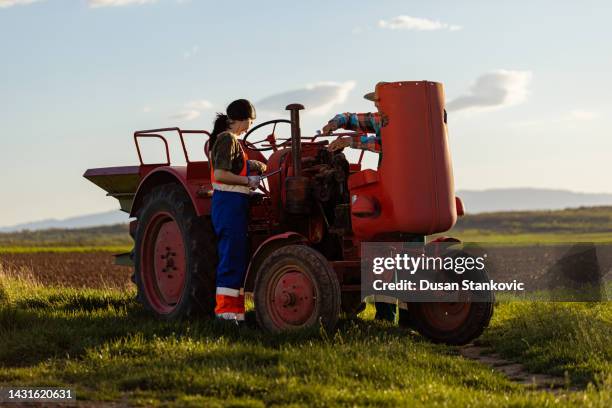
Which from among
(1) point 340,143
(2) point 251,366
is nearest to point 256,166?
(1) point 340,143

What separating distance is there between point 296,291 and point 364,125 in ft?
5.90

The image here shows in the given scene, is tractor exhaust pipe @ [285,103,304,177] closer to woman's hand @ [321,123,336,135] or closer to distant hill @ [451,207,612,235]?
woman's hand @ [321,123,336,135]

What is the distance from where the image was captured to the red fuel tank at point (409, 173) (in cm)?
765

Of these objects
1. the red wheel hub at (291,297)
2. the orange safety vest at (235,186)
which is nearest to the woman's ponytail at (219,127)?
the orange safety vest at (235,186)

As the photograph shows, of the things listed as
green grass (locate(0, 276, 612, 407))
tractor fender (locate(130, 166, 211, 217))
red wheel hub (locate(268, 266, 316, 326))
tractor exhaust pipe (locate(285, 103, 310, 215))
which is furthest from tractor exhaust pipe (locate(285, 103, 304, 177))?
green grass (locate(0, 276, 612, 407))

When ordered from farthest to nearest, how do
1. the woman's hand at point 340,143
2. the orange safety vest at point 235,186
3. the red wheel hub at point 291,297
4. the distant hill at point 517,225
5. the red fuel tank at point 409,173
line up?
the distant hill at point 517,225
the orange safety vest at point 235,186
the woman's hand at point 340,143
the red wheel hub at point 291,297
the red fuel tank at point 409,173

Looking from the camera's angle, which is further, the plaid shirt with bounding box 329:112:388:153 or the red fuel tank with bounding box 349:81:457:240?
the plaid shirt with bounding box 329:112:388:153

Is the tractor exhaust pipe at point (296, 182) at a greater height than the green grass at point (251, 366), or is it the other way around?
the tractor exhaust pipe at point (296, 182)

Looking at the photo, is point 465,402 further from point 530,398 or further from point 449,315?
point 449,315

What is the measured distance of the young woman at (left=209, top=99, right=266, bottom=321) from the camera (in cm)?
848

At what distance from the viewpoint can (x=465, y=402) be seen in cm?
582

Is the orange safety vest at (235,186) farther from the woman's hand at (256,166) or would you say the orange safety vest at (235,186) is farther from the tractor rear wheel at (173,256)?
the tractor rear wheel at (173,256)

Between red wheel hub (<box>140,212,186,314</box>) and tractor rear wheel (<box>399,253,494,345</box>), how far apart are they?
2728 mm

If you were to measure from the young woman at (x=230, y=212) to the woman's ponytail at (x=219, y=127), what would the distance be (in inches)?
6.7
